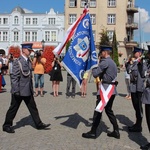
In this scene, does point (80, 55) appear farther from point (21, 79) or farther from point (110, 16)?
point (110, 16)

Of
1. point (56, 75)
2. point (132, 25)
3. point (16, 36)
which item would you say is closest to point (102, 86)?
point (56, 75)

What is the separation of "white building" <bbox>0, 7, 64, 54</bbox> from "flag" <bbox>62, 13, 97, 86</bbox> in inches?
2256

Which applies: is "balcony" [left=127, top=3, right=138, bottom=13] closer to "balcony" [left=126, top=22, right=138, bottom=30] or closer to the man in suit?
"balcony" [left=126, top=22, right=138, bottom=30]

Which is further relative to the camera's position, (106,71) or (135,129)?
(135,129)

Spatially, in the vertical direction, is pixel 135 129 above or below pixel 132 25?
below

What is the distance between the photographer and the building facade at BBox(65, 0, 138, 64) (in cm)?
6378

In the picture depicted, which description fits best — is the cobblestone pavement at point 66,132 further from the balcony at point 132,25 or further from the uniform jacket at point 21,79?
the balcony at point 132,25

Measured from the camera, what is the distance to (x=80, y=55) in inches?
300

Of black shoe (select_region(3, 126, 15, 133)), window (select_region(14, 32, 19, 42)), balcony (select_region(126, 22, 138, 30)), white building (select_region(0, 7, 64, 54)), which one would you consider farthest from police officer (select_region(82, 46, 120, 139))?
window (select_region(14, 32, 19, 42))

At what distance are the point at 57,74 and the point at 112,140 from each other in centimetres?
762

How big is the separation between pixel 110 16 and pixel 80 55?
58239 millimetres

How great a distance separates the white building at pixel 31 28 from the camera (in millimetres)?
65375

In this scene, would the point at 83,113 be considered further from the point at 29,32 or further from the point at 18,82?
the point at 29,32

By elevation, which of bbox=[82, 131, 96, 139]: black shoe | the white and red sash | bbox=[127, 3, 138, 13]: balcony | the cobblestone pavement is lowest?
the cobblestone pavement
